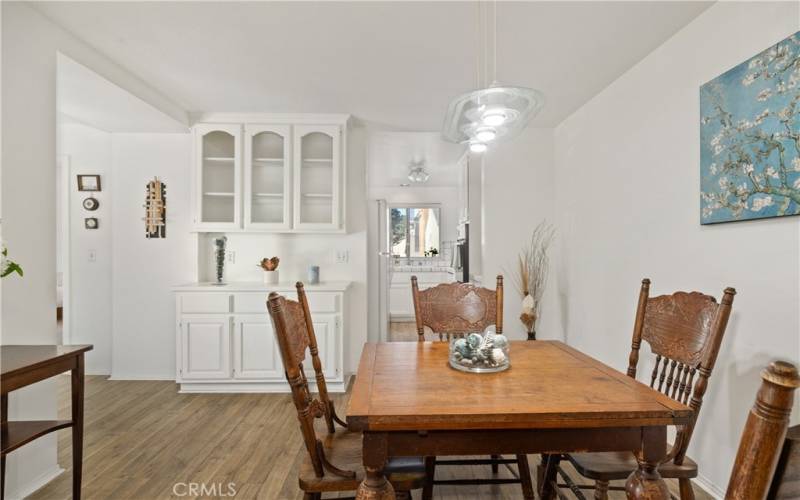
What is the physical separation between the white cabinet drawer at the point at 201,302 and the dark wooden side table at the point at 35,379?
1.51 metres

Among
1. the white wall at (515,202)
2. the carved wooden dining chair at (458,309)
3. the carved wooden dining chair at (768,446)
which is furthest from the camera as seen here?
the white wall at (515,202)

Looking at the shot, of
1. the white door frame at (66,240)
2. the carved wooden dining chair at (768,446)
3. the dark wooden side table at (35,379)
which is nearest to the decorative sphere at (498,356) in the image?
the carved wooden dining chair at (768,446)

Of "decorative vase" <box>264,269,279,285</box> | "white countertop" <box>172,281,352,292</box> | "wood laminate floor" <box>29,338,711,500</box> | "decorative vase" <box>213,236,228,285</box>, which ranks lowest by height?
"wood laminate floor" <box>29,338,711,500</box>

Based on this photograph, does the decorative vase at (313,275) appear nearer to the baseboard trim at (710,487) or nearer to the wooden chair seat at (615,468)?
the wooden chair seat at (615,468)

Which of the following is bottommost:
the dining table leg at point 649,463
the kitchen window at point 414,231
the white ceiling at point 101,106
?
the dining table leg at point 649,463

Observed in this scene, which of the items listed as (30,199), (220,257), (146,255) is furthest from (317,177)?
(30,199)

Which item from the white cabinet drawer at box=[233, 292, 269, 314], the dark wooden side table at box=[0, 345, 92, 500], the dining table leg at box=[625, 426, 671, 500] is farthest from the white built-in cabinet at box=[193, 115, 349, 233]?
the dining table leg at box=[625, 426, 671, 500]

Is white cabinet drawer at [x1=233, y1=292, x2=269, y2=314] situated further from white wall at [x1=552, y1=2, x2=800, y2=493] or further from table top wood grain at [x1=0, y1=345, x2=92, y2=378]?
white wall at [x1=552, y1=2, x2=800, y2=493]

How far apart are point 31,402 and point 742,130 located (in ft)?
12.3

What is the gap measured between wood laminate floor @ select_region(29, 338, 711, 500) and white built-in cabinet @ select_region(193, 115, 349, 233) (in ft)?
4.94

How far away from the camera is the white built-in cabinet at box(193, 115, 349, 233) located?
11.9ft

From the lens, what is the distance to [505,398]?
4.04 ft

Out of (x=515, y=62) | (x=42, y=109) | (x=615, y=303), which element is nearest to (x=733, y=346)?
(x=615, y=303)

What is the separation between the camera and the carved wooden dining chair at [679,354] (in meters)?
1.42
